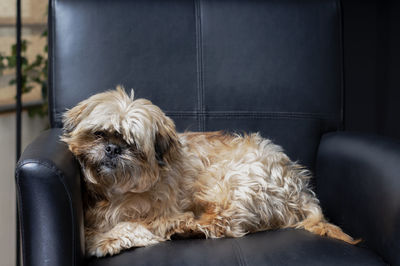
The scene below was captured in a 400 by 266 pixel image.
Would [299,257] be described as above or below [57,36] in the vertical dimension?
below

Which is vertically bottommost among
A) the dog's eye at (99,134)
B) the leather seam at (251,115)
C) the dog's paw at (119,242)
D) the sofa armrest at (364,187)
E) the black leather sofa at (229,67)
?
the dog's paw at (119,242)

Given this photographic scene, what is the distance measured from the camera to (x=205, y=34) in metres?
2.47

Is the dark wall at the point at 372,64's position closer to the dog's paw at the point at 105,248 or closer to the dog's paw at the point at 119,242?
the dog's paw at the point at 119,242

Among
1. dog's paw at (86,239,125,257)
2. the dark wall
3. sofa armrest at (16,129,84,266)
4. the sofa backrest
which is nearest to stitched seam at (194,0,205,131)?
the sofa backrest

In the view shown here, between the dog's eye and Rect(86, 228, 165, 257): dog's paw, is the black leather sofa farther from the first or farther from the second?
Rect(86, 228, 165, 257): dog's paw

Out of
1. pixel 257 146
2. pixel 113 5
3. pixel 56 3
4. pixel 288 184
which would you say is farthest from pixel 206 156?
pixel 56 3

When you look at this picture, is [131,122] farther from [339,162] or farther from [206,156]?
[339,162]

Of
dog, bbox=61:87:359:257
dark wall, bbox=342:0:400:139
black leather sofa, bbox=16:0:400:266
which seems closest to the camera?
dog, bbox=61:87:359:257

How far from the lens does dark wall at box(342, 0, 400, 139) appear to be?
11.6 ft

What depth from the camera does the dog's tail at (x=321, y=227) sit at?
188 cm

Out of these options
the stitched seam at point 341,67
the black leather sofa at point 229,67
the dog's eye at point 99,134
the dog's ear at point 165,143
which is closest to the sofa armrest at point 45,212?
the dog's eye at point 99,134

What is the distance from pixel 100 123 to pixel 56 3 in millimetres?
892

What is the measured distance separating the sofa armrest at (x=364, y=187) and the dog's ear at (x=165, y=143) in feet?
2.41

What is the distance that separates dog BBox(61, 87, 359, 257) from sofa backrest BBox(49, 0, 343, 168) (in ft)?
0.72
